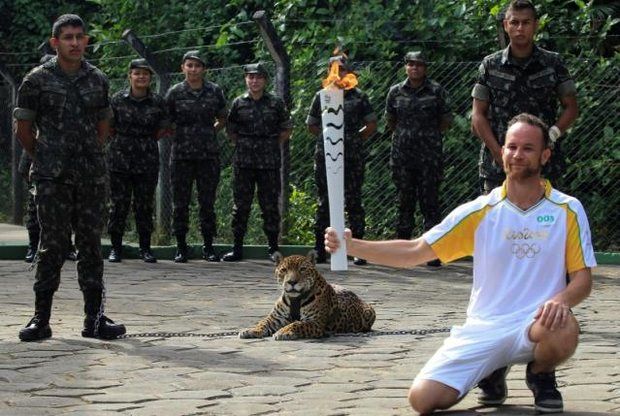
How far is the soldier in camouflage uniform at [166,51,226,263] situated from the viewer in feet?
50.5

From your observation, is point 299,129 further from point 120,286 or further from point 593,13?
point 120,286

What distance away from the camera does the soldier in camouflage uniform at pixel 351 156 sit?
15.3 meters

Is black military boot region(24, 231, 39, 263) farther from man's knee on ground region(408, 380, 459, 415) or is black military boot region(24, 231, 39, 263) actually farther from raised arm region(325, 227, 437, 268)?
man's knee on ground region(408, 380, 459, 415)

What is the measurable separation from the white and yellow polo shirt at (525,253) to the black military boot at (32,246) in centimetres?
849

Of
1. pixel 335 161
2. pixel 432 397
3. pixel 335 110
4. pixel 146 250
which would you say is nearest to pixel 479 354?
pixel 432 397

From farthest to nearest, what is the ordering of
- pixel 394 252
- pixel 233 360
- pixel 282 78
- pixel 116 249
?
pixel 282 78 < pixel 116 249 < pixel 233 360 < pixel 394 252

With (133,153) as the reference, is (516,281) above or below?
below

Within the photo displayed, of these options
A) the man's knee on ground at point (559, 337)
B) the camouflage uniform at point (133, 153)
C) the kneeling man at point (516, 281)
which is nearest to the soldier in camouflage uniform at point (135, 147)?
the camouflage uniform at point (133, 153)

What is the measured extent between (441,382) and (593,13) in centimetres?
1076

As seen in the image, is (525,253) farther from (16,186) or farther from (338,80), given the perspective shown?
(16,186)

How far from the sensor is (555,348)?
22.9 feet

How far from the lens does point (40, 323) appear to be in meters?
9.74

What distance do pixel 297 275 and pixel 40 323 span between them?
1.69 m

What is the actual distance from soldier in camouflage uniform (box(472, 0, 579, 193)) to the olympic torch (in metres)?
2.88
